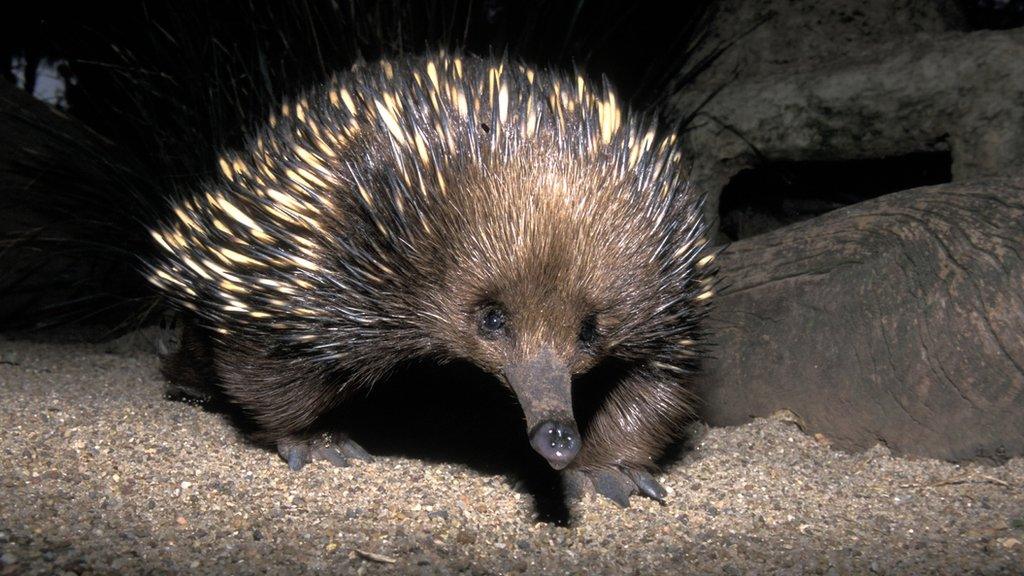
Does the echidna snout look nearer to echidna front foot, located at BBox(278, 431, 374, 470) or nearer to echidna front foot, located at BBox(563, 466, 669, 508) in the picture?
echidna front foot, located at BBox(563, 466, 669, 508)

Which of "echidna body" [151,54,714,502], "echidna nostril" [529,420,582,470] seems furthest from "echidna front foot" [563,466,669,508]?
"echidna nostril" [529,420,582,470]

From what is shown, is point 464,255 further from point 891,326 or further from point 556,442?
point 891,326

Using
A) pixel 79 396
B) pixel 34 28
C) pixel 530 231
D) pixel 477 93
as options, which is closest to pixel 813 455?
pixel 530 231

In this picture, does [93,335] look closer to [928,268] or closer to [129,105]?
[129,105]

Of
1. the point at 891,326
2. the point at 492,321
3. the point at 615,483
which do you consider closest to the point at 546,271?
the point at 492,321

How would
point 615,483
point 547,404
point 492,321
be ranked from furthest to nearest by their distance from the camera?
point 615,483 < point 492,321 < point 547,404

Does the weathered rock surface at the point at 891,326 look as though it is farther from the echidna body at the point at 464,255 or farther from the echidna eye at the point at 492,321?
the echidna eye at the point at 492,321

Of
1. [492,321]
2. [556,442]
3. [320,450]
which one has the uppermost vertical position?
[492,321]

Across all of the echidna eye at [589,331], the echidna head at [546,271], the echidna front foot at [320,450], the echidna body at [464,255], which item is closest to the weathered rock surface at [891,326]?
the echidna body at [464,255]

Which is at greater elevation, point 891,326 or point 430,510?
point 891,326
